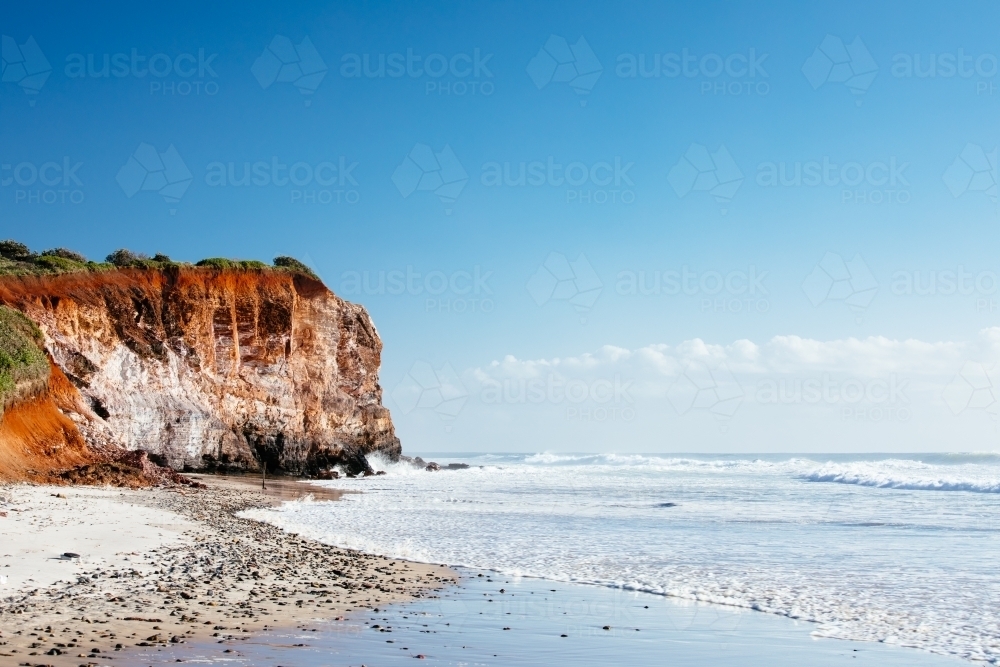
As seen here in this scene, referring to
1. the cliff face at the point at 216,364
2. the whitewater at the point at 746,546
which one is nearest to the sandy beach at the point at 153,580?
the whitewater at the point at 746,546

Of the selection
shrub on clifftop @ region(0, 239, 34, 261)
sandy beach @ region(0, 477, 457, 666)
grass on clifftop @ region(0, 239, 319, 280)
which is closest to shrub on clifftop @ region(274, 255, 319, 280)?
grass on clifftop @ region(0, 239, 319, 280)

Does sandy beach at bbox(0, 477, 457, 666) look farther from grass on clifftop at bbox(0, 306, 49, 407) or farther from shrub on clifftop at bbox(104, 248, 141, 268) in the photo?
shrub on clifftop at bbox(104, 248, 141, 268)

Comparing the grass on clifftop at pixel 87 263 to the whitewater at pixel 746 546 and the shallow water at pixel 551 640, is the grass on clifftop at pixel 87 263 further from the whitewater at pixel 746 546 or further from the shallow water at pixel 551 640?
the shallow water at pixel 551 640

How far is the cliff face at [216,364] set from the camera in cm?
3225

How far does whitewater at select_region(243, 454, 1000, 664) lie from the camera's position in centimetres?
939

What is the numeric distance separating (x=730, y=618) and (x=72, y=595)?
7088 mm

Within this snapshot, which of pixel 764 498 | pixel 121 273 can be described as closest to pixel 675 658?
pixel 764 498

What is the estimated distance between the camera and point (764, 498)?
29.8m

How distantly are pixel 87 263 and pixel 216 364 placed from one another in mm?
7334

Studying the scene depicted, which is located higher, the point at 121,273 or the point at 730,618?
the point at 121,273

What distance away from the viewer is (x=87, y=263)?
36469 millimetres

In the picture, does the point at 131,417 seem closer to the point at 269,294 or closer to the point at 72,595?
the point at 269,294

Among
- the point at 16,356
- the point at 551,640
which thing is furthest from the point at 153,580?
the point at 16,356

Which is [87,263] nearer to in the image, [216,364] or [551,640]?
[216,364]
